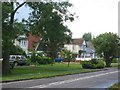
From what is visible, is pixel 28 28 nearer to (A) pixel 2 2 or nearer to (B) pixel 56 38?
(B) pixel 56 38

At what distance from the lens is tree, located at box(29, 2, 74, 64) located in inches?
1522

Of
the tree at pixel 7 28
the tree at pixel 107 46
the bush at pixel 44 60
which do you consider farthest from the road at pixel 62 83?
the bush at pixel 44 60

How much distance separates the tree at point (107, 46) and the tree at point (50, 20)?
24869 millimetres

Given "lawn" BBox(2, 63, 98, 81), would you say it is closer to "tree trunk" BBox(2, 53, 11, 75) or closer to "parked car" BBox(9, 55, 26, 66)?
"tree trunk" BBox(2, 53, 11, 75)

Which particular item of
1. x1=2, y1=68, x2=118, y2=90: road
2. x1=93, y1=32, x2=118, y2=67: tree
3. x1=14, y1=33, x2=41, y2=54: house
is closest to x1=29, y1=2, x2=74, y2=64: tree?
x1=14, y1=33, x2=41, y2=54: house

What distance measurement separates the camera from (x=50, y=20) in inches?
1574

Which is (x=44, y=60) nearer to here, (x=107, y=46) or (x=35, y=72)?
(x=107, y=46)

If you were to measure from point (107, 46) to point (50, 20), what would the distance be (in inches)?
1108

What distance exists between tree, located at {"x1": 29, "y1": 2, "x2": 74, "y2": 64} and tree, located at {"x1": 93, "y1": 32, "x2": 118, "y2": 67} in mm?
24869

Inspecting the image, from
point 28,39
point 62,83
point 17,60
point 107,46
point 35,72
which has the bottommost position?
point 62,83

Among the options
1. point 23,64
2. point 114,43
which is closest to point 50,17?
point 23,64

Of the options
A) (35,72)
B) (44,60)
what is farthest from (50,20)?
(44,60)

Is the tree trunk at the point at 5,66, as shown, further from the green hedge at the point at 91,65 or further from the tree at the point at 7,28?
the green hedge at the point at 91,65

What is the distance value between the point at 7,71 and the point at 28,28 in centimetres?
544
